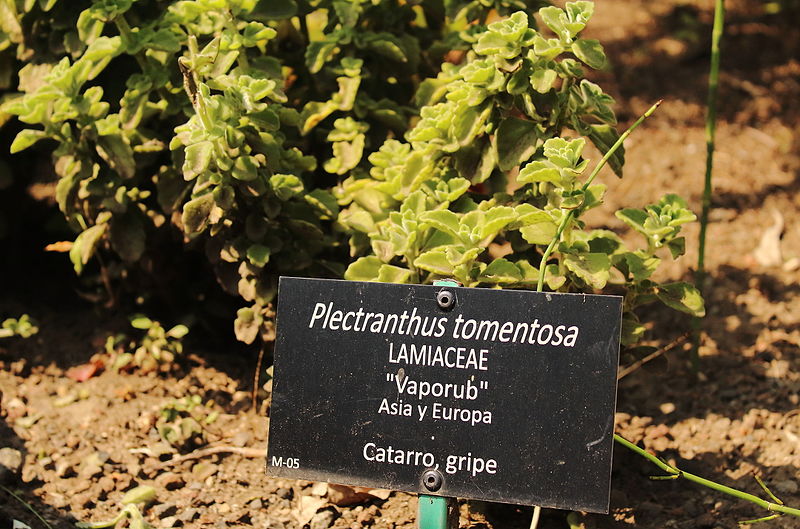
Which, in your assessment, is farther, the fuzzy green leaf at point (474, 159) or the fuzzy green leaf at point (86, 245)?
the fuzzy green leaf at point (86, 245)

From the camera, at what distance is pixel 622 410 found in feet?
7.77

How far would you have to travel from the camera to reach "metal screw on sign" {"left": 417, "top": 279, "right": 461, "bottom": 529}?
65.4 inches

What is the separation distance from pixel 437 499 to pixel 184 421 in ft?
2.51

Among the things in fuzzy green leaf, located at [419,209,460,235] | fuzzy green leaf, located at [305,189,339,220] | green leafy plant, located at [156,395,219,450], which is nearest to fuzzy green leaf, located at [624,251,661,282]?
fuzzy green leaf, located at [419,209,460,235]

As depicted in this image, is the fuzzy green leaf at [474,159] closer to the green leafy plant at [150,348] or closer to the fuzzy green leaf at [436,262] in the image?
the fuzzy green leaf at [436,262]

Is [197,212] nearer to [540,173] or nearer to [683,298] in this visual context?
[540,173]

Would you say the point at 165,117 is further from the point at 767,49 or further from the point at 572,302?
the point at 767,49

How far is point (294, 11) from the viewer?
2.15 m

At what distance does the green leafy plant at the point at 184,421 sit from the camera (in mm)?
2209

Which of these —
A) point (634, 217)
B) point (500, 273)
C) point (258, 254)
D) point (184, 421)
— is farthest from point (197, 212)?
point (634, 217)

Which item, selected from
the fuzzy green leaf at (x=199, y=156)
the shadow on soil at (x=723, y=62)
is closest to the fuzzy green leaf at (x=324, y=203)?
the fuzzy green leaf at (x=199, y=156)

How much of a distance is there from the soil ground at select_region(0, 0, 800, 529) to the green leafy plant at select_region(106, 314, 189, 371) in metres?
0.04

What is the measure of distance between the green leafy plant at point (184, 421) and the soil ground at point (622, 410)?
0.11 feet

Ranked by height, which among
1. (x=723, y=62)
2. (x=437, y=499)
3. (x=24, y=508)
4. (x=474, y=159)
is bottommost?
(x=24, y=508)
